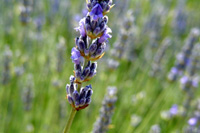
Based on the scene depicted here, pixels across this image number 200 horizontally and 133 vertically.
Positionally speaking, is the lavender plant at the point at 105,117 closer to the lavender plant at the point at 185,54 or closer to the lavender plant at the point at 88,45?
the lavender plant at the point at 88,45

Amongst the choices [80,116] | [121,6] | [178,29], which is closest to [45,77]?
[80,116]

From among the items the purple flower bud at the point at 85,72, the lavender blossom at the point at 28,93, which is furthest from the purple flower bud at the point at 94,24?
the lavender blossom at the point at 28,93

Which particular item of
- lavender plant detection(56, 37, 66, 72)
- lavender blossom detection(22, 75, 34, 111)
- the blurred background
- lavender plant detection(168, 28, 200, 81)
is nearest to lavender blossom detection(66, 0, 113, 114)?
the blurred background

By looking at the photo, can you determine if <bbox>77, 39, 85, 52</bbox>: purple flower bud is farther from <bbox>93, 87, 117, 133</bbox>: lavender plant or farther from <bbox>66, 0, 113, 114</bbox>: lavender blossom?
<bbox>93, 87, 117, 133</bbox>: lavender plant

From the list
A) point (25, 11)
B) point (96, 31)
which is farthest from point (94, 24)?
point (25, 11)

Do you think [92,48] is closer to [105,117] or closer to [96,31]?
[96,31]

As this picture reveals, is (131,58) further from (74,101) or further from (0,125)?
(74,101)
